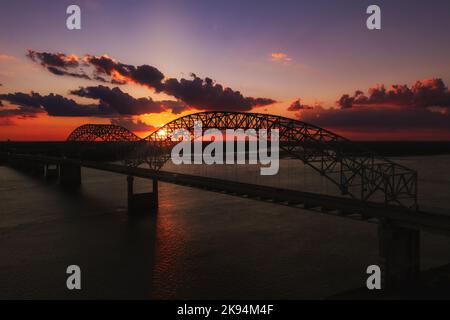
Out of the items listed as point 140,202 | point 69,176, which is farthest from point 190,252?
point 69,176

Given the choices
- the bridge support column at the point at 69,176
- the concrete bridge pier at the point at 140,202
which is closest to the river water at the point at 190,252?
the concrete bridge pier at the point at 140,202

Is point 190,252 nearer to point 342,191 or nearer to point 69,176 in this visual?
point 342,191

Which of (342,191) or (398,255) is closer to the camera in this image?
(398,255)

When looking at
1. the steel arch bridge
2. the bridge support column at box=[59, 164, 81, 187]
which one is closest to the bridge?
the steel arch bridge

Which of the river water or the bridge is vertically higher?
the bridge

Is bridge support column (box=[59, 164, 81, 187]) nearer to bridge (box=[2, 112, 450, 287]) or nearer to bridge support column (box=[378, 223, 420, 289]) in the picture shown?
bridge (box=[2, 112, 450, 287])

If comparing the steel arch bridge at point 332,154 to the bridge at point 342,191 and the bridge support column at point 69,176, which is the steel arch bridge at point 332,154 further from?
the bridge support column at point 69,176
